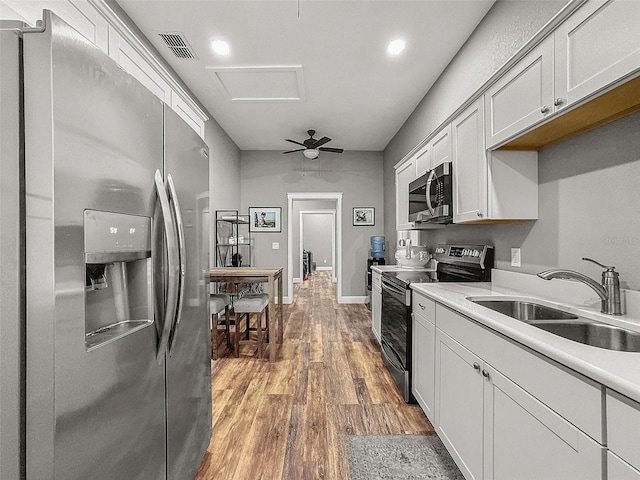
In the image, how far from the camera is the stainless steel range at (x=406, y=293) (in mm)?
2430

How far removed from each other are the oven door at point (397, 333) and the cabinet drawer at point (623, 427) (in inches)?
64.3

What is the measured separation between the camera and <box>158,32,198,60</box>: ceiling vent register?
2.68 meters

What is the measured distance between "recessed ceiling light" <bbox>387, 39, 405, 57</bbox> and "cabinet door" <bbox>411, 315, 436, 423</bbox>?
2239mm

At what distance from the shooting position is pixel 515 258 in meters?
2.16

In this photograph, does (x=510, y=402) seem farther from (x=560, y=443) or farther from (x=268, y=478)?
(x=268, y=478)

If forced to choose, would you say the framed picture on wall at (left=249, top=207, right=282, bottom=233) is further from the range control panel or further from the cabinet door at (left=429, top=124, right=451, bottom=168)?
the cabinet door at (left=429, top=124, right=451, bottom=168)

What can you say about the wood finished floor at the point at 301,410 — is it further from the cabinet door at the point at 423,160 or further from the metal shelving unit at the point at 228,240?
the cabinet door at the point at 423,160

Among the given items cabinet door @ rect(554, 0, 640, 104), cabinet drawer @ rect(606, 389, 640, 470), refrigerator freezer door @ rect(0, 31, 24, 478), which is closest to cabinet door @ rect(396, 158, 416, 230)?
cabinet door @ rect(554, 0, 640, 104)

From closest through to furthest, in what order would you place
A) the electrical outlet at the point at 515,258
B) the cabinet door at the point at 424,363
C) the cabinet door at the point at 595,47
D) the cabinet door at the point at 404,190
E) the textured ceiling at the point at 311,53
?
the cabinet door at the point at 595,47 < the cabinet door at the point at 424,363 < the electrical outlet at the point at 515,258 < the textured ceiling at the point at 311,53 < the cabinet door at the point at 404,190

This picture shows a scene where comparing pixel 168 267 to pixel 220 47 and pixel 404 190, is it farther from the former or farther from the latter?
pixel 404 190

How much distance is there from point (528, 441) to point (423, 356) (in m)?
1.10

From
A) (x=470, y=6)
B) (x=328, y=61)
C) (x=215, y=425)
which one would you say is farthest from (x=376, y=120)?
(x=215, y=425)

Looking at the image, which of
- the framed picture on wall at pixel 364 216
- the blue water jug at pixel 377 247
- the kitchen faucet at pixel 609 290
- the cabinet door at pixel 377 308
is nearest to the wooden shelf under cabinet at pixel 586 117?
the kitchen faucet at pixel 609 290

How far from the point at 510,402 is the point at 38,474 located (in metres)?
1.36
